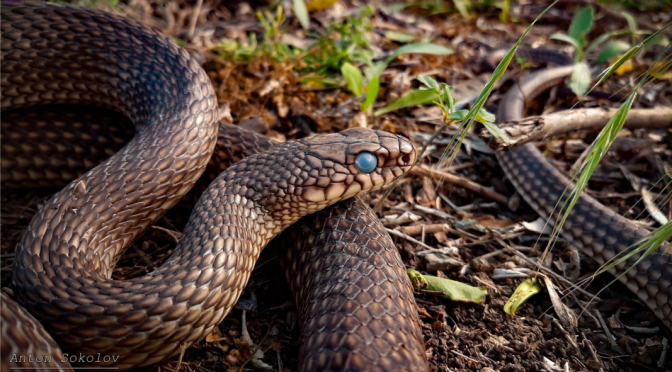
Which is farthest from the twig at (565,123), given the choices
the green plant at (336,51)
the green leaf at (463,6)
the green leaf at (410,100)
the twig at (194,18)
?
the twig at (194,18)

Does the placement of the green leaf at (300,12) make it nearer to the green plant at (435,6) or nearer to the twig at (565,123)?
the green plant at (435,6)

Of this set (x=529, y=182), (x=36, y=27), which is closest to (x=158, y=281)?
(x=36, y=27)

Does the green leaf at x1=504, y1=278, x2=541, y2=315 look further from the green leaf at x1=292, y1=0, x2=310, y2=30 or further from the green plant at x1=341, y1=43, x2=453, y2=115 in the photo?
the green leaf at x1=292, y1=0, x2=310, y2=30

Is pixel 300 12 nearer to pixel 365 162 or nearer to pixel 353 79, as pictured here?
pixel 353 79

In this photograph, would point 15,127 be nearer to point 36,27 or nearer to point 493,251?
point 36,27

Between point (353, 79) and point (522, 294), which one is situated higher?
point (353, 79)

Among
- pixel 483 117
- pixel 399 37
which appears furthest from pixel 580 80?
pixel 399 37

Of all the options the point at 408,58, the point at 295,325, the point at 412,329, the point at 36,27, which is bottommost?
the point at 295,325
